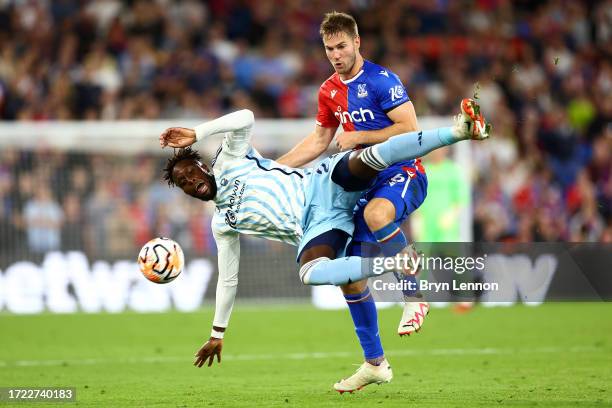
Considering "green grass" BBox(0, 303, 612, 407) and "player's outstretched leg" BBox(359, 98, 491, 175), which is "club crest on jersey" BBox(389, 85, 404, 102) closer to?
"player's outstretched leg" BBox(359, 98, 491, 175)

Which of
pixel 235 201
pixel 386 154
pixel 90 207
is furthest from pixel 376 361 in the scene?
pixel 90 207

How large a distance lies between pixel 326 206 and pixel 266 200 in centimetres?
47

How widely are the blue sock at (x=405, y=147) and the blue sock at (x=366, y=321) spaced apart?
1.31 m

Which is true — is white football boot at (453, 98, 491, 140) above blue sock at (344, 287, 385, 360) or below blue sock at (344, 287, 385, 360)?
above

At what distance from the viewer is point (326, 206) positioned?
8.42m

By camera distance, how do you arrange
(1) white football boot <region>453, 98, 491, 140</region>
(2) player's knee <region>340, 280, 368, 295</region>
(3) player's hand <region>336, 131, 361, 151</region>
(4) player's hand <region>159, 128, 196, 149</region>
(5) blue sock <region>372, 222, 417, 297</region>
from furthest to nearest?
(2) player's knee <region>340, 280, 368, 295</region>, (3) player's hand <region>336, 131, 361, 151</region>, (5) blue sock <region>372, 222, 417, 297</region>, (4) player's hand <region>159, 128, 196, 149</region>, (1) white football boot <region>453, 98, 491, 140</region>

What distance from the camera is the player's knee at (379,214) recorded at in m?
8.13

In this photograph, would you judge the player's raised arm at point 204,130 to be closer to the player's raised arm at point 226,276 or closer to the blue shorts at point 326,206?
the blue shorts at point 326,206

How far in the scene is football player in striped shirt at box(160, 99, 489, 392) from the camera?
27.0ft

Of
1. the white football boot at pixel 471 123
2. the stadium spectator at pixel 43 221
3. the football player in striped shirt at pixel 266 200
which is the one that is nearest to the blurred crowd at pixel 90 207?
the stadium spectator at pixel 43 221

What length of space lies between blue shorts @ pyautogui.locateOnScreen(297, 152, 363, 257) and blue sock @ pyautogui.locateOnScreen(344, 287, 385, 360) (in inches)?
16.8
